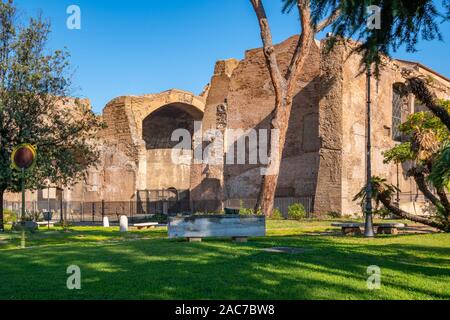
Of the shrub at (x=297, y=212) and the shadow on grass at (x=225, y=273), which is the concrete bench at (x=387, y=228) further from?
the shrub at (x=297, y=212)

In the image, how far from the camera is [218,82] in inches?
1262

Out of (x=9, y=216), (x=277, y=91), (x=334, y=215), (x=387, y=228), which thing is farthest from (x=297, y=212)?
(x=9, y=216)

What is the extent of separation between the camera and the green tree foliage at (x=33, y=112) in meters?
16.1

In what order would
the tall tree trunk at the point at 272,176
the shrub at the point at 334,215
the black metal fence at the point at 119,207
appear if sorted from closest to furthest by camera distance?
the tall tree trunk at the point at 272,176 < the shrub at the point at 334,215 < the black metal fence at the point at 119,207

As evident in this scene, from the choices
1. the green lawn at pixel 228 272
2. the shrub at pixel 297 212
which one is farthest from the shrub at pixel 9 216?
the green lawn at pixel 228 272

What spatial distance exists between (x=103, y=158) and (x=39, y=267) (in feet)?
88.5

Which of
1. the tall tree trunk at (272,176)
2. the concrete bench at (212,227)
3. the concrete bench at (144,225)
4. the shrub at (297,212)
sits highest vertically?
the tall tree trunk at (272,176)

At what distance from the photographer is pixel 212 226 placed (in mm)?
11336

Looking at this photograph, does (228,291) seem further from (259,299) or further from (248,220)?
(248,220)

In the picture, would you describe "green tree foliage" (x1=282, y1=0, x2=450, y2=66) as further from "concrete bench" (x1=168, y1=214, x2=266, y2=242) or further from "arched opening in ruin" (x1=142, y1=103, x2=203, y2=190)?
"arched opening in ruin" (x1=142, y1=103, x2=203, y2=190)

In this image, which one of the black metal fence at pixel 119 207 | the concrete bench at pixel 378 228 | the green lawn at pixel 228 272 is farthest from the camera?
the black metal fence at pixel 119 207

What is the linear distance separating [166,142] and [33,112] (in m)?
23.7

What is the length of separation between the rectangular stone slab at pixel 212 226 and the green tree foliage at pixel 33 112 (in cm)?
673

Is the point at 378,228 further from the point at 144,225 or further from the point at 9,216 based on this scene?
the point at 9,216
